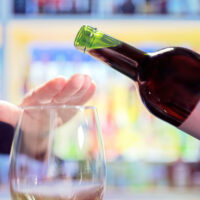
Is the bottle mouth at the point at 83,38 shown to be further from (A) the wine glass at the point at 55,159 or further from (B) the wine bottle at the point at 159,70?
(A) the wine glass at the point at 55,159

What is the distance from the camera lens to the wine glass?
0.43m

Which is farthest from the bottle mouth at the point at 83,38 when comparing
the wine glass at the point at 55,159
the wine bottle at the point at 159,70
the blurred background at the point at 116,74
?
the blurred background at the point at 116,74

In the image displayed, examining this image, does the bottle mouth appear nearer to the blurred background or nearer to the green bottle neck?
the green bottle neck

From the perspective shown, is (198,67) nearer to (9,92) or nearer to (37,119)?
(37,119)

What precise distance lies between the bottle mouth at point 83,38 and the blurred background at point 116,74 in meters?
1.17

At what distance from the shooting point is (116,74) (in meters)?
1.94

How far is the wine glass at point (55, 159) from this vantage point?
1.41 feet

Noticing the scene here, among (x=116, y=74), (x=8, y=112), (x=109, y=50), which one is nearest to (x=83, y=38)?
(x=109, y=50)

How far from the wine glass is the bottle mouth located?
0.17 meters

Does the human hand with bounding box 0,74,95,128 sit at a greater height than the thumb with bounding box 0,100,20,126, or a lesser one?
greater

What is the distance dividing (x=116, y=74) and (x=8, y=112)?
48.9 inches

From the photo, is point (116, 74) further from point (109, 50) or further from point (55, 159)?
point (55, 159)

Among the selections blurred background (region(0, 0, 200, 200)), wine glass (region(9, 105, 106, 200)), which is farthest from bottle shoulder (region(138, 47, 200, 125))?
blurred background (region(0, 0, 200, 200))

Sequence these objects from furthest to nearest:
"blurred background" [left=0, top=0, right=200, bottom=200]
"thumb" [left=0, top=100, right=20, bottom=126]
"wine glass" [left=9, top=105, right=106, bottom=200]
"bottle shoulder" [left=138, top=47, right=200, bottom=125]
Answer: "blurred background" [left=0, top=0, right=200, bottom=200], "thumb" [left=0, top=100, right=20, bottom=126], "bottle shoulder" [left=138, top=47, right=200, bottom=125], "wine glass" [left=9, top=105, right=106, bottom=200]
